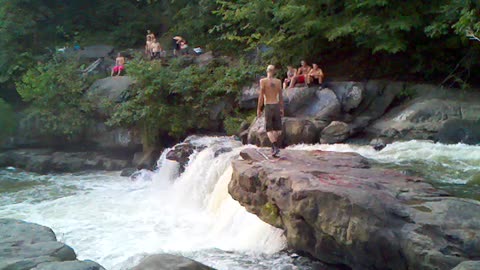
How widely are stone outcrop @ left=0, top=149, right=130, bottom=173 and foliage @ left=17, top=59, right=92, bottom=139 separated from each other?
744mm

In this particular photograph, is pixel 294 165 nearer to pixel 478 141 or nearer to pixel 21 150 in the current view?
pixel 478 141

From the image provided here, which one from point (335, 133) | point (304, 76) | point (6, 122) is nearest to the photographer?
point (335, 133)

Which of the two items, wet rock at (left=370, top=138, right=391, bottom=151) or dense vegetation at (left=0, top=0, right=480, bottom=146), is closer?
wet rock at (left=370, top=138, right=391, bottom=151)

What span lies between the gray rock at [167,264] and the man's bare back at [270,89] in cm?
383

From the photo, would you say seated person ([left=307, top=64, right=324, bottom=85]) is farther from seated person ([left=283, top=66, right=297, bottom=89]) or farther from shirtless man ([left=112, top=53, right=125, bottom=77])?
shirtless man ([left=112, top=53, right=125, bottom=77])

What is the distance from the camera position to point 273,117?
365 inches

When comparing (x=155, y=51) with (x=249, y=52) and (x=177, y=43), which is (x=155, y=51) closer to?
(x=177, y=43)

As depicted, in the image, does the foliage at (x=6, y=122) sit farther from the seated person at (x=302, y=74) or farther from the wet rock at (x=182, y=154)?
the seated person at (x=302, y=74)

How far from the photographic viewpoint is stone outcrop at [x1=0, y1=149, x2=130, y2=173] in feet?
54.9

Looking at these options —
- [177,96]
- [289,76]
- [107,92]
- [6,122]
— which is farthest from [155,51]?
[289,76]

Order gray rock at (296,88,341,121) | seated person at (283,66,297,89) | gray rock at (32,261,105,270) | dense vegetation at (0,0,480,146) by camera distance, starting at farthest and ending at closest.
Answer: seated person at (283,66,297,89)
dense vegetation at (0,0,480,146)
gray rock at (296,88,341,121)
gray rock at (32,261,105,270)

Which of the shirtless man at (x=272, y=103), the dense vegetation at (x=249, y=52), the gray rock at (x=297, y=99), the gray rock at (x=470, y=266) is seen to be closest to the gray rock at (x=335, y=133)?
the gray rock at (x=297, y=99)

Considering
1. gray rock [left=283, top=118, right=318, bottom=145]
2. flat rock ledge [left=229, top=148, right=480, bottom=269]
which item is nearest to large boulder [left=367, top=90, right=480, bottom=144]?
gray rock [left=283, top=118, right=318, bottom=145]

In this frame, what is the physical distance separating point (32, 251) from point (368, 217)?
12.5ft
